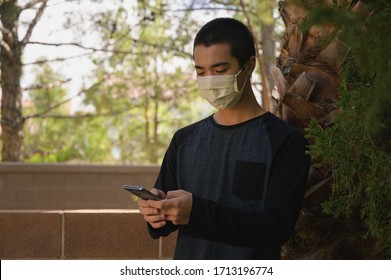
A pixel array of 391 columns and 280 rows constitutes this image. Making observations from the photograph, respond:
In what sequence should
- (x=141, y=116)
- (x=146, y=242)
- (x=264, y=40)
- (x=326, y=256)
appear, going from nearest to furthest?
1. (x=326, y=256)
2. (x=146, y=242)
3. (x=264, y=40)
4. (x=141, y=116)

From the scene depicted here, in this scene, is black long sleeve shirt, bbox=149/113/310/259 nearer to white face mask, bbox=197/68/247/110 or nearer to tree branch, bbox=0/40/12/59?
white face mask, bbox=197/68/247/110

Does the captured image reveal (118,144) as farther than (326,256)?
Yes

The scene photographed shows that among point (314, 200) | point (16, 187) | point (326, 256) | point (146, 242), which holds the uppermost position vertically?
point (314, 200)

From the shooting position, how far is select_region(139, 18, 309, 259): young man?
2.72 metres

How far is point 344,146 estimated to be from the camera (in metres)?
2.84

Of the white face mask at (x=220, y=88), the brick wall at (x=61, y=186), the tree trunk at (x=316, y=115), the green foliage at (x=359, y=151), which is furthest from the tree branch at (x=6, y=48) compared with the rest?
the green foliage at (x=359, y=151)

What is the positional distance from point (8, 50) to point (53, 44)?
29.9 inches

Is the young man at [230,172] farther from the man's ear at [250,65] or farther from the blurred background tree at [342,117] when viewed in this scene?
the blurred background tree at [342,117]

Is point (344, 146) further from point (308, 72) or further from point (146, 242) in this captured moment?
point (146, 242)

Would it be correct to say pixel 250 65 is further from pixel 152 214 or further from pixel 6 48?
pixel 6 48

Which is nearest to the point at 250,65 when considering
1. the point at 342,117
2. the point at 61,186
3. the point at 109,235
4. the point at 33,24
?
the point at 342,117

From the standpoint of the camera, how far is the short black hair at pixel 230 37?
293cm

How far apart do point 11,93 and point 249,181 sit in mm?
9066

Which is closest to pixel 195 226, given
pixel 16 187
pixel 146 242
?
pixel 146 242
